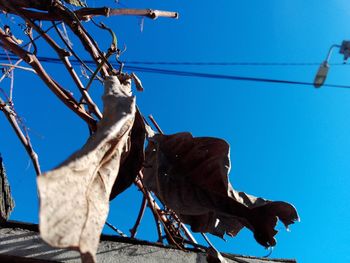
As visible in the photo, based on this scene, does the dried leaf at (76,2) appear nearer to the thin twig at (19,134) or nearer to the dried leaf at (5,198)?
the thin twig at (19,134)

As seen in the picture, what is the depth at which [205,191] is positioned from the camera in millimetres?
1138

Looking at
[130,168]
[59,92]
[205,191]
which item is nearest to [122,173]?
[130,168]

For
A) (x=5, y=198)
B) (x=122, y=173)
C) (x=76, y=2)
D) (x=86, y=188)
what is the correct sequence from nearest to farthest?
(x=86, y=188), (x=122, y=173), (x=5, y=198), (x=76, y=2)

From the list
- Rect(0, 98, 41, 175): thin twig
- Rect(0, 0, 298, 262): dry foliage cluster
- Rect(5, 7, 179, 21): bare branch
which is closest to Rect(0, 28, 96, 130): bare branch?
Rect(0, 0, 298, 262): dry foliage cluster

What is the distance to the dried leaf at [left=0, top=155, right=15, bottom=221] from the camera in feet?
4.98

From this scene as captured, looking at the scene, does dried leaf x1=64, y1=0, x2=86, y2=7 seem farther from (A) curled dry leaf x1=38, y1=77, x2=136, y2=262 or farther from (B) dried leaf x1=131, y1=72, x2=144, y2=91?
(A) curled dry leaf x1=38, y1=77, x2=136, y2=262

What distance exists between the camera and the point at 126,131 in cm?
83

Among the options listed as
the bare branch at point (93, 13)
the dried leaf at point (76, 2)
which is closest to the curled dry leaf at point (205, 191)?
the bare branch at point (93, 13)

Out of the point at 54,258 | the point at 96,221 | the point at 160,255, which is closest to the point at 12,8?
the point at 54,258

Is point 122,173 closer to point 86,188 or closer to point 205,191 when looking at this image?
point 205,191

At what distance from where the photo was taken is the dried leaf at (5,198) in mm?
1517

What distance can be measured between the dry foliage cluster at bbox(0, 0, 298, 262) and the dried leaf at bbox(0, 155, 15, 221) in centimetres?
12

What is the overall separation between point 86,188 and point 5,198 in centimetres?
106

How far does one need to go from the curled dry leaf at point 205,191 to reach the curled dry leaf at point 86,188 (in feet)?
1.18
